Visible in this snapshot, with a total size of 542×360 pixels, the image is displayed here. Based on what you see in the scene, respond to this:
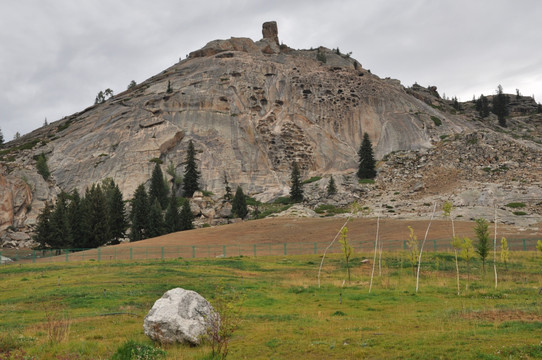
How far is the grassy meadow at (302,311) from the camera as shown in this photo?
1182 cm

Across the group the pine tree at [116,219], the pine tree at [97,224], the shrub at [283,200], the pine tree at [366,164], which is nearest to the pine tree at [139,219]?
the pine tree at [116,219]

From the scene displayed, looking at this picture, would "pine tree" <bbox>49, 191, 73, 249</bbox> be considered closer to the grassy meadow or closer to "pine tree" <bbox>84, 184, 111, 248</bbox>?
"pine tree" <bbox>84, 184, 111, 248</bbox>

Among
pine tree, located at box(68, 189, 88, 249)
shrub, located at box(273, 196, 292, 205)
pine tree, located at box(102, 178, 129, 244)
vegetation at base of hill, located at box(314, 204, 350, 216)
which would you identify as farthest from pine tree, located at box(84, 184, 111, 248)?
vegetation at base of hill, located at box(314, 204, 350, 216)

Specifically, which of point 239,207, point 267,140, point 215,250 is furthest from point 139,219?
point 267,140

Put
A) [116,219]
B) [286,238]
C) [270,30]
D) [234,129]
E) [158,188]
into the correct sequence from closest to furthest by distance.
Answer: [286,238] < [116,219] < [158,188] < [234,129] < [270,30]

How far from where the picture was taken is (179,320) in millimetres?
13156

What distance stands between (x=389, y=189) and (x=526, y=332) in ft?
259

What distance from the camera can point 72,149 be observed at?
110 meters

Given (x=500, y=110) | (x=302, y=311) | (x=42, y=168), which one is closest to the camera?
(x=302, y=311)

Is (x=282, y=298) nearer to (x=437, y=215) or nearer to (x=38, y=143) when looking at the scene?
(x=437, y=215)

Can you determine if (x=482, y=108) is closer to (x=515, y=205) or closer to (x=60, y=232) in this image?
(x=515, y=205)

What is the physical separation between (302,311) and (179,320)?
7713mm

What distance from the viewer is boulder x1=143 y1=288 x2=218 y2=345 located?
42.8 ft

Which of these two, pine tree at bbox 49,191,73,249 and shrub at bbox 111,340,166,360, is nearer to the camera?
shrub at bbox 111,340,166,360
